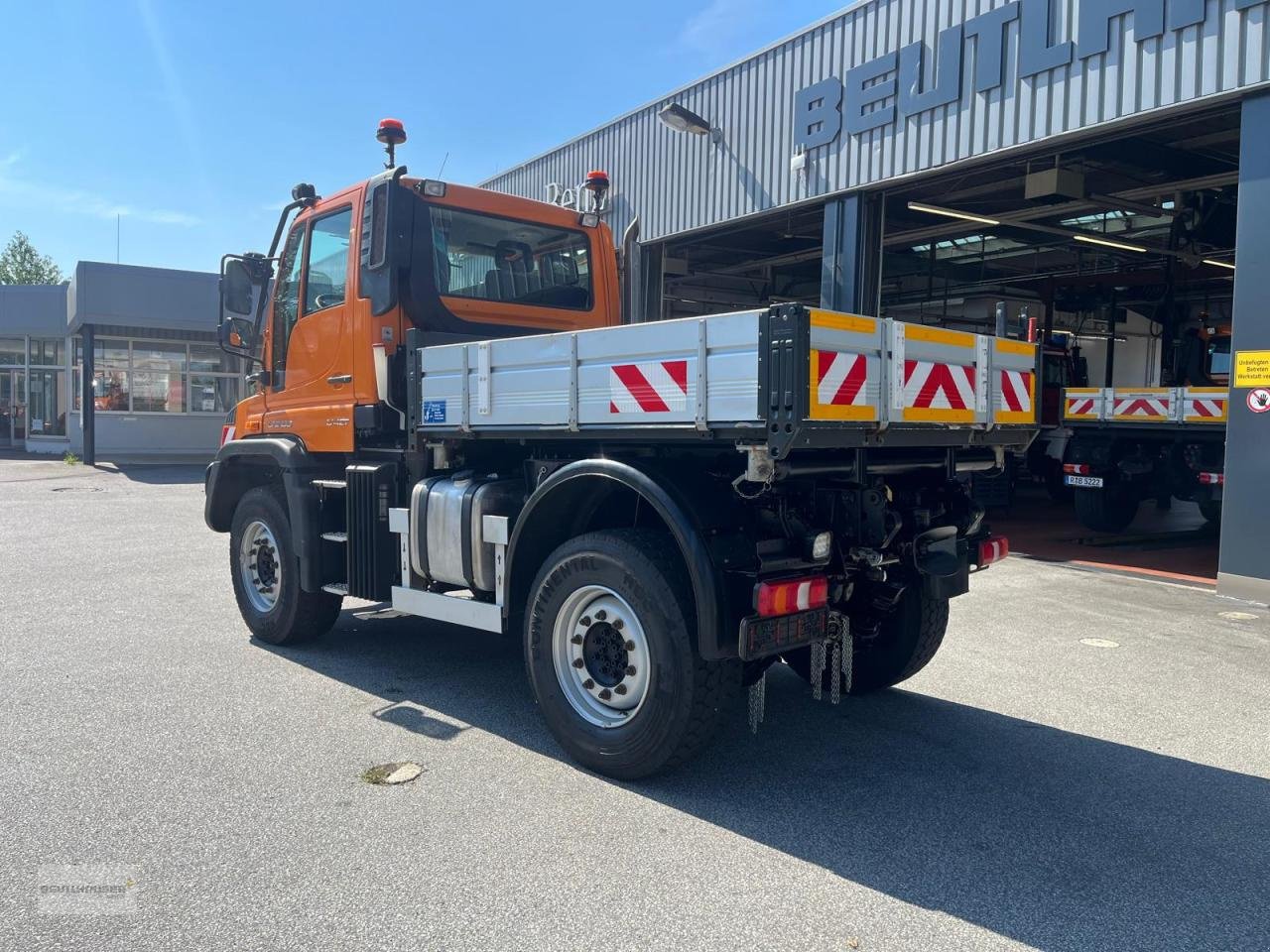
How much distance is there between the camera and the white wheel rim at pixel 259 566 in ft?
21.9

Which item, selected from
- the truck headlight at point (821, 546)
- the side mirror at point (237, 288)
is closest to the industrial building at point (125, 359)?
the side mirror at point (237, 288)

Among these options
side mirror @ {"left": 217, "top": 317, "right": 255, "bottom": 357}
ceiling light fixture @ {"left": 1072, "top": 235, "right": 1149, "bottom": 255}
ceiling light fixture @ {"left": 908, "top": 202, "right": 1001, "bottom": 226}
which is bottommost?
side mirror @ {"left": 217, "top": 317, "right": 255, "bottom": 357}

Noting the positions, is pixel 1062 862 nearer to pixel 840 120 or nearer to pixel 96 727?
pixel 96 727

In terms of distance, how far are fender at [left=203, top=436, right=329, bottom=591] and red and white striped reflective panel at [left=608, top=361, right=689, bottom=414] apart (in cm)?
265

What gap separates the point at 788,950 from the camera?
116 inches

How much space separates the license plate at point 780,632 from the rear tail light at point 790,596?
0.04 metres

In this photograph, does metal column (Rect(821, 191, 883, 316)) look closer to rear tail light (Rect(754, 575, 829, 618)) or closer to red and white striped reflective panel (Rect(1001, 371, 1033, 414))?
red and white striped reflective panel (Rect(1001, 371, 1033, 414))

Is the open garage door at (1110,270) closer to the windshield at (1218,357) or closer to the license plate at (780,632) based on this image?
the windshield at (1218,357)

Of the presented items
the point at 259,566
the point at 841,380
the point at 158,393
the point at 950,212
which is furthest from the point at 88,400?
the point at 841,380

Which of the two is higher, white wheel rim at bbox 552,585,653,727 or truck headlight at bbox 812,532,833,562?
truck headlight at bbox 812,532,833,562

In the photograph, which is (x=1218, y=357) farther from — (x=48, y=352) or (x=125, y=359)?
(x=48, y=352)

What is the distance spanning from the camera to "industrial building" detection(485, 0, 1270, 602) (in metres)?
8.16

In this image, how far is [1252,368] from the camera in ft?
26.8

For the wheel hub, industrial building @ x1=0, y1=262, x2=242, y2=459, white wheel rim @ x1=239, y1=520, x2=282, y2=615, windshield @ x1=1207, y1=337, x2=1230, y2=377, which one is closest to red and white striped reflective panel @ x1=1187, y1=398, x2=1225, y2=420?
windshield @ x1=1207, y1=337, x2=1230, y2=377
